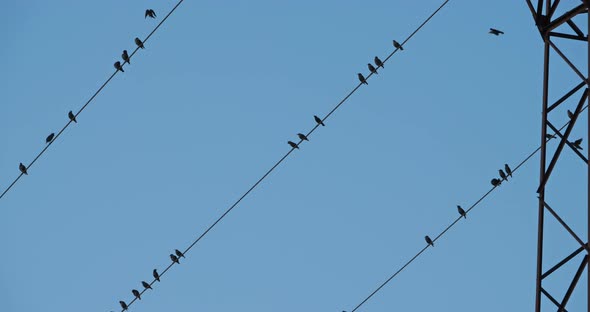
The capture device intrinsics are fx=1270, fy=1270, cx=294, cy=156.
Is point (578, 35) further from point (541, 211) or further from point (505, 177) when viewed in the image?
point (505, 177)

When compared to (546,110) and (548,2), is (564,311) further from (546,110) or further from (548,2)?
(548,2)

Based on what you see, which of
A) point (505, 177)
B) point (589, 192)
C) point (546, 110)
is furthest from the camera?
point (505, 177)


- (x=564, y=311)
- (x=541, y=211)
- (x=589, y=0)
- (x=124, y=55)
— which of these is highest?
(x=124, y=55)

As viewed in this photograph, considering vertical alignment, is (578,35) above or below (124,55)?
below

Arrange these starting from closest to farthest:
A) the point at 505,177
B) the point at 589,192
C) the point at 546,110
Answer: the point at 589,192, the point at 546,110, the point at 505,177

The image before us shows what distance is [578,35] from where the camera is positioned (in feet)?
55.9

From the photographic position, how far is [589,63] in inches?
606

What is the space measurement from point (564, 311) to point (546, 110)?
2637 mm

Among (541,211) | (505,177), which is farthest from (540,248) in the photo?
(505,177)

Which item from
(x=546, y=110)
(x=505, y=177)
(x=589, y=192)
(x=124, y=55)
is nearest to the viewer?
(x=589, y=192)

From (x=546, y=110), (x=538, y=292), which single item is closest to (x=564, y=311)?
(x=538, y=292)

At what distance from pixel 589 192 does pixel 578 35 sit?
8.81ft

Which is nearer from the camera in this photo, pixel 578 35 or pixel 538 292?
pixel 538 292

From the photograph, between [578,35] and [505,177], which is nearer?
[578,35]
